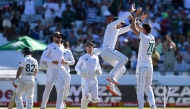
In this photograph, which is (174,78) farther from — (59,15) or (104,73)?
(59,15)

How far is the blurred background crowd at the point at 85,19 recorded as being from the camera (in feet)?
96.7

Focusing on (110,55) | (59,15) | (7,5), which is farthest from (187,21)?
(110,55)

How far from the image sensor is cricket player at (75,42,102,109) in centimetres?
2000

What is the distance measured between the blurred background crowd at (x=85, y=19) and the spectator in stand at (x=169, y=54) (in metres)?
0.67

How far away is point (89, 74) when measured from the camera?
2016cm

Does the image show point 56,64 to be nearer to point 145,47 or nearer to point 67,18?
point 145,47

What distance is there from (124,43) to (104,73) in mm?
1930

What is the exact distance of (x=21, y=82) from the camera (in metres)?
20.2

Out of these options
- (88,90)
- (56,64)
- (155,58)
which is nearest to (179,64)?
(155,58)

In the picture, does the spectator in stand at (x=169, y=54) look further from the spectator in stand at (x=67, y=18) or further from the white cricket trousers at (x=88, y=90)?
the white cricket trousers at (x=88, y=90)

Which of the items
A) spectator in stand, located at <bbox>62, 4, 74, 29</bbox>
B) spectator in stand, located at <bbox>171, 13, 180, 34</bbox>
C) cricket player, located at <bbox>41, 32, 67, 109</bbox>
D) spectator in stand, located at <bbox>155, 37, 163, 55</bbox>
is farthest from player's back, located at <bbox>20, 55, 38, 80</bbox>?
spectator in stand, located at <bbox>171, 13, 180, 34</bbox>

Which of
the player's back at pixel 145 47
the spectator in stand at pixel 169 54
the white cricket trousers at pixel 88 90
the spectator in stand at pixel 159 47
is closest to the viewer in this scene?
the player's back at pixel 145 47

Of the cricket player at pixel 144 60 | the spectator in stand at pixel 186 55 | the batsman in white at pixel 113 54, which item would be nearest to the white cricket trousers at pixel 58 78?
the batsman in white at pixel 113 54

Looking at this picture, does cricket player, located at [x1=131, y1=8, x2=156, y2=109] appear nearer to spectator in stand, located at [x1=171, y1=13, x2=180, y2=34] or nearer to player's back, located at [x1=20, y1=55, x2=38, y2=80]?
player's back, located at [x1=20, y1=55, x2=38, y2=80]
